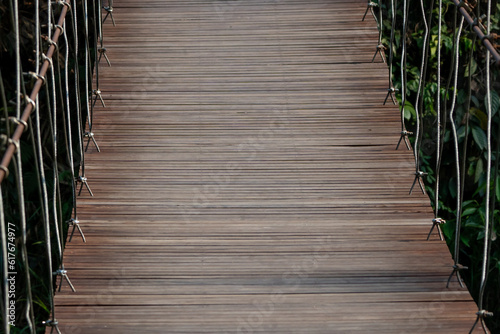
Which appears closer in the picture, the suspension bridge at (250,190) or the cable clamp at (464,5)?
the suspension bridge at (250,190)

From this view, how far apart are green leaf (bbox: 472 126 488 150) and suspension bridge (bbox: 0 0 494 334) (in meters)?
1.15

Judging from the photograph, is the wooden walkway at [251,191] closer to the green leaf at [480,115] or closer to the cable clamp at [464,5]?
the cable clamp at [464,5]

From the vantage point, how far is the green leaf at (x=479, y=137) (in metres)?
3.95

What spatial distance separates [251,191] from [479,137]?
81.1 inches

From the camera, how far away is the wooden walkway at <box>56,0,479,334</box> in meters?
1.97

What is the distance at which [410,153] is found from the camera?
253cm

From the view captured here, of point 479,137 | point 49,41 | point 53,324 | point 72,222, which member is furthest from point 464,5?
point 479,137

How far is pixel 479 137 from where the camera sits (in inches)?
157

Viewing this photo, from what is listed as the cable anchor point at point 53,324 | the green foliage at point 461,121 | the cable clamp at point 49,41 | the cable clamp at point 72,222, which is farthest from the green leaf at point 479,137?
the cable anchor point at point 53,324

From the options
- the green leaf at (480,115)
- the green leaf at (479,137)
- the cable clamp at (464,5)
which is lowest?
the green leaf at (479,137)

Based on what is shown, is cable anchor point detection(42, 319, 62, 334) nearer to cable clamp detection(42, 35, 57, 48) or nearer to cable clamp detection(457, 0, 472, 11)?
cable clamp detection(42, 35, 57, 48)

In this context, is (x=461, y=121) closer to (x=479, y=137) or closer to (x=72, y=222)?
(x=479, y=137)

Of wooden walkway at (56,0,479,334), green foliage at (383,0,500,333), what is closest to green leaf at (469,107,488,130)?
green foliage at (383,0,500,333)

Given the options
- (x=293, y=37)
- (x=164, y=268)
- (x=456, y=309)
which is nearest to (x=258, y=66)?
(x=293, y=37)
